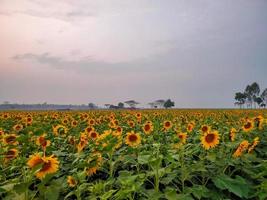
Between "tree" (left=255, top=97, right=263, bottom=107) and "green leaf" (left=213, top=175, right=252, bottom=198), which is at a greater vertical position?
"tree" (left=255, top=97, right=263, bottom=107)

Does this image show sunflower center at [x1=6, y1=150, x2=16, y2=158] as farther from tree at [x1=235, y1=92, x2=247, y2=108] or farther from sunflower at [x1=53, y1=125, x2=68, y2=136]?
tree at [x1=235, y1=92, x2=247, y2=108]

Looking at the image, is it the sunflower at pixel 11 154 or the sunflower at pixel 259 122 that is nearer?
the sunflower at pixel 11 154

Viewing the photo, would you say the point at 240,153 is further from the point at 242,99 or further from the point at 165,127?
the point at 242,99

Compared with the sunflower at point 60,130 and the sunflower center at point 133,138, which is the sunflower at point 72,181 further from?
the sunflower at point 60,130

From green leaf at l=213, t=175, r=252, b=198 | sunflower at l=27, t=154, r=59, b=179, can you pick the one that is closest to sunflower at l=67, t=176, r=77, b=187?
sunflower at l=27, t=154, r=59, b=179

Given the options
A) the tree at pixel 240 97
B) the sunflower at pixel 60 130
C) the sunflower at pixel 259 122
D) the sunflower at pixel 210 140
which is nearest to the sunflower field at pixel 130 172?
the sunflower at pixel 210 140

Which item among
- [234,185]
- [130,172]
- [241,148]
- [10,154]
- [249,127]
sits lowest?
[234,185]

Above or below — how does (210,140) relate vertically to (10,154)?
above

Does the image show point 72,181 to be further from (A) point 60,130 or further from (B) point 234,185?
(A) point 60,130

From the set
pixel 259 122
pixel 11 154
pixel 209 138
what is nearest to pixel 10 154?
pixel 11 154

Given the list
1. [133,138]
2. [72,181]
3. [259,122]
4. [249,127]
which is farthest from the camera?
[259,122]

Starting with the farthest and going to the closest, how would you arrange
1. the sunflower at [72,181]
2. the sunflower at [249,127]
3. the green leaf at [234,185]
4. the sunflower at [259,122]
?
the sunflower at [259,122] → the sunflower at [249,127] → the green leaf at [234,185] → the sunflower at [72,181]

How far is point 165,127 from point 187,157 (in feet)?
10.5

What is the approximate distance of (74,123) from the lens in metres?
10.3
